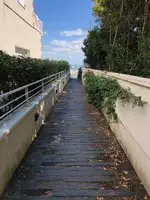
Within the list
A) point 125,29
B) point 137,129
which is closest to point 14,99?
point 137,129

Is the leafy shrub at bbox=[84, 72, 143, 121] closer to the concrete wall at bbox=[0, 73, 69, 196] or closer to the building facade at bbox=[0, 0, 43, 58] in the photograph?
the concrete wall at bbox=[0, 73, 69, 196]

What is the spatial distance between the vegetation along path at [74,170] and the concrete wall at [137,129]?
0.69ft

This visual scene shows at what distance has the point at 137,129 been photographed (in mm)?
5523

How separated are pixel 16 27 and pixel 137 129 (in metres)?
12.2

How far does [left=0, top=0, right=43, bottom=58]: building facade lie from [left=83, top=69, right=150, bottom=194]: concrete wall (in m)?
7.57

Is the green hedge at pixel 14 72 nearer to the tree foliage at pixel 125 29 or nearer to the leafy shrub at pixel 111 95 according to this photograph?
the leafy shrub at pixel 111 95

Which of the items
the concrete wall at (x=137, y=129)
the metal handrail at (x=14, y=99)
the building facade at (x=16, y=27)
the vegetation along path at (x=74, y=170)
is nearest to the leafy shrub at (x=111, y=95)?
the concrete wall at (x=137, y=129)

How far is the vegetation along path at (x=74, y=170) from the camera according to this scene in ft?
15.9

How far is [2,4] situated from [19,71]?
20.5 ft

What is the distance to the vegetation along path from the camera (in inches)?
190

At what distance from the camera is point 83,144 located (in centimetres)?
770

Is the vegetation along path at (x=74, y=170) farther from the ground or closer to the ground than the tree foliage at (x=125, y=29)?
closer to the ground

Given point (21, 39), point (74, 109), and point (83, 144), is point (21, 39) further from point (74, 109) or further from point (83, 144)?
point (83, 144)

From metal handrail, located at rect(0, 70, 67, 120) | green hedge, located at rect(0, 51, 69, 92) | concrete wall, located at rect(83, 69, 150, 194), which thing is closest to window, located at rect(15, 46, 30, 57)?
metal handrail, located at rect(0, 70, 67, 120)
